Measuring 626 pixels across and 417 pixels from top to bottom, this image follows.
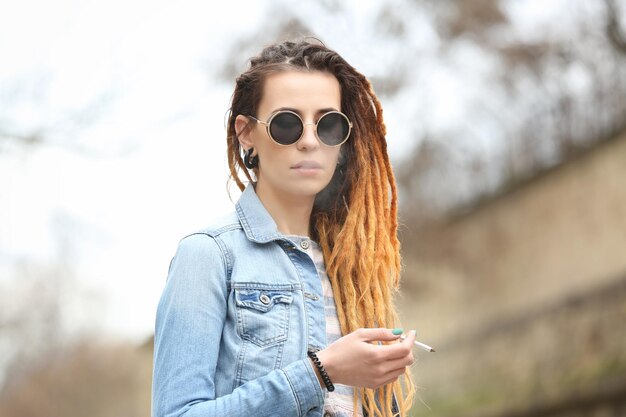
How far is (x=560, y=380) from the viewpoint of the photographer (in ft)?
44.4

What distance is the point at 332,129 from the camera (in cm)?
286

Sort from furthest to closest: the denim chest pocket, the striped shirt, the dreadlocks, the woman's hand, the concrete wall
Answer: the concrete wall
the dreadlocks
the striped shirt
the denim chest pocket
the woman's hand

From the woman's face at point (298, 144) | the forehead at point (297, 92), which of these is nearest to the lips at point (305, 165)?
the woman's face at point (298, 144)

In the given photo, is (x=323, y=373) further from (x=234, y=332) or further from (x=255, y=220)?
(x=255, y=220)

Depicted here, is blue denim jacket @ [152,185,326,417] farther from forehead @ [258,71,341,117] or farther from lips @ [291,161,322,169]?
forehead @ [258,71,341,117]

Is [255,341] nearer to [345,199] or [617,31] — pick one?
[345,199]

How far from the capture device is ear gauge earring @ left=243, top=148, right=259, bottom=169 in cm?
295

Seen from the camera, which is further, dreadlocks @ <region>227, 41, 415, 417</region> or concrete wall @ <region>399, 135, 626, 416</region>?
concrete wall @ <region>399, 135, 626, 416</region>

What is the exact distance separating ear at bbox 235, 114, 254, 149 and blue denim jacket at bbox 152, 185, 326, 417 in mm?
245

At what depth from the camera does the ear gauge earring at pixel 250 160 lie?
116 inches

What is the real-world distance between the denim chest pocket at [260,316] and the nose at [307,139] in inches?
14.1

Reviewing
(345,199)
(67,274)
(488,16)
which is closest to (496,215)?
(488,16)

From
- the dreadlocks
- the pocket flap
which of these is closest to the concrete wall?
the dreadlocks

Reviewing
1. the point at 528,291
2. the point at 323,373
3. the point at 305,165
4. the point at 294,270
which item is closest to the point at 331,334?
the point at 294,270
